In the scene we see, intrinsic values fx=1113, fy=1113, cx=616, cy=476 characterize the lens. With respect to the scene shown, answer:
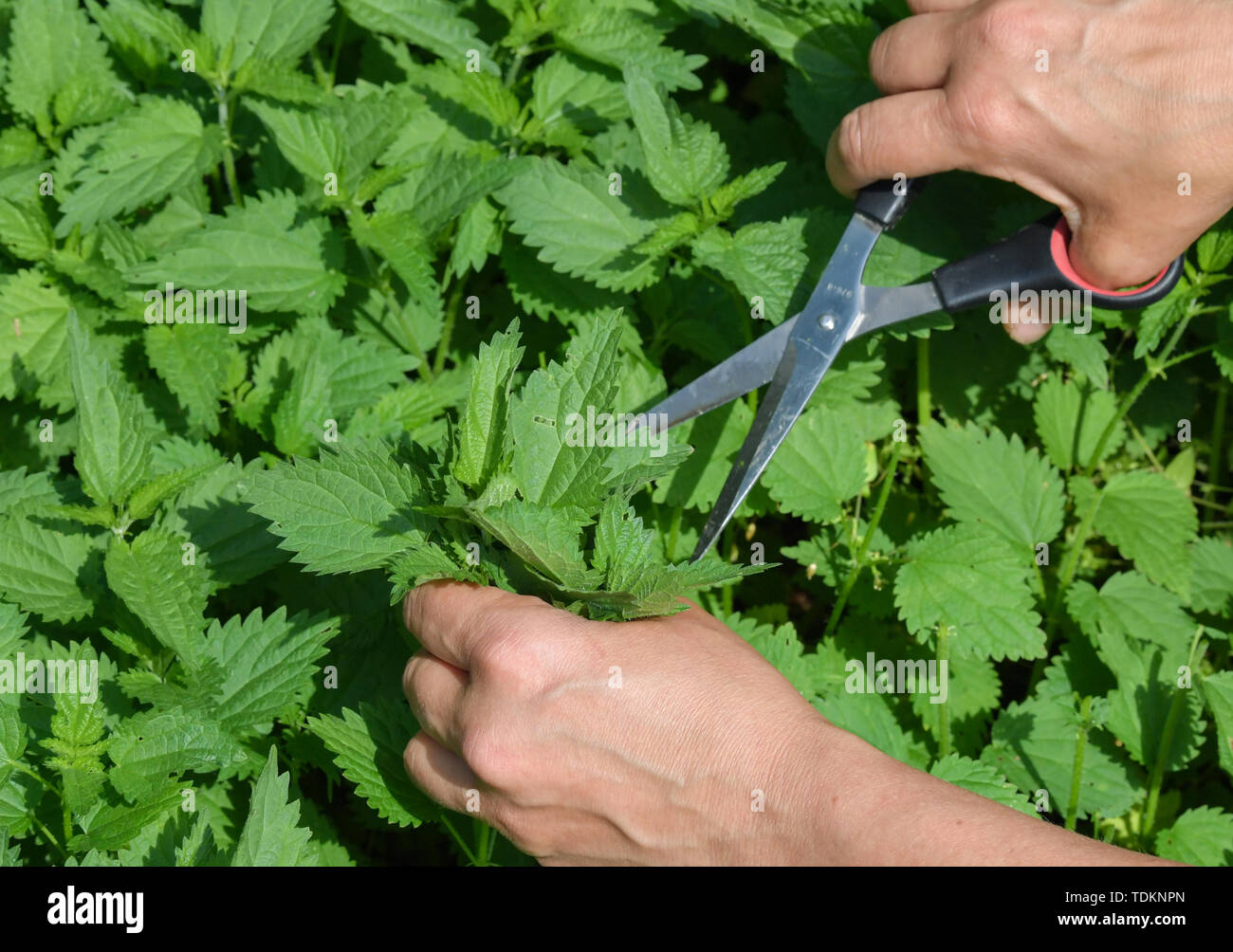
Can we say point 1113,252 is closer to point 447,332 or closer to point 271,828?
point 447,332

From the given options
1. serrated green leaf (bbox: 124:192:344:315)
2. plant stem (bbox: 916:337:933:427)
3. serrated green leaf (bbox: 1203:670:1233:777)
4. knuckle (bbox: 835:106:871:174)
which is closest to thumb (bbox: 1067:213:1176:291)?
knuckle (bbox: 835:106:871:174)

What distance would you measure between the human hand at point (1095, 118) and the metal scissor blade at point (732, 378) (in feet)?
1.46

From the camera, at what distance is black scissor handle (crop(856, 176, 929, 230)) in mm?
2449

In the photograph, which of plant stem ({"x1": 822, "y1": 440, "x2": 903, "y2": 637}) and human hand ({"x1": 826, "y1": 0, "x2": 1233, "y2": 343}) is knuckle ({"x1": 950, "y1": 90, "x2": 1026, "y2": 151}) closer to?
human hand ({"x1": 826, "y1": 0, "x2": 1233, "y2": 343})

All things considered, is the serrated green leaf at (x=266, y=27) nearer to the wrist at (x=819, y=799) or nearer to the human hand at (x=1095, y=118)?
the human hand at (x=1095, y=118)

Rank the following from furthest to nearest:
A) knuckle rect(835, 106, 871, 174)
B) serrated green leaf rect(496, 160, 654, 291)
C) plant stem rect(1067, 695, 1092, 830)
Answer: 1. serrated green leaf rect(496, 160, 654, 291)
2. plant stem rect(1067, 695, 1092, 830)
3. knuckle rect(835, 106, 871, 174)

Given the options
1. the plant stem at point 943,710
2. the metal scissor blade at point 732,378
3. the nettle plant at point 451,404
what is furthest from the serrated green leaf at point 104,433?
the plant stem at point 943,710

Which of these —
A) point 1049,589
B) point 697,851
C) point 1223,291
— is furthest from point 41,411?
point 1223,291

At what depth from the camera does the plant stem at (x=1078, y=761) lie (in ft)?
8.29

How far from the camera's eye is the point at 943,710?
2.75 m

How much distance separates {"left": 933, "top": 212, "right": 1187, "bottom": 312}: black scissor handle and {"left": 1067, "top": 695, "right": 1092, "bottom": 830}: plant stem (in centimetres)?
93

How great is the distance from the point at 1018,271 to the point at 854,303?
34cm

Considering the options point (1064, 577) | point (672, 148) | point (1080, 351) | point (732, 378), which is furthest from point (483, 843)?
point (1080, 351)

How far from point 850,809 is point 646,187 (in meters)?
1.79
